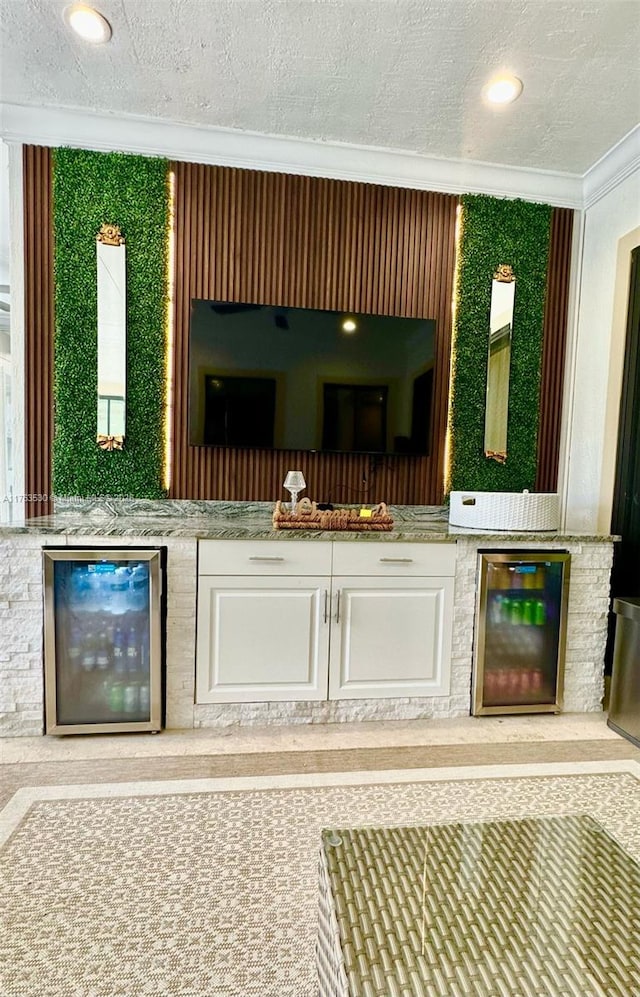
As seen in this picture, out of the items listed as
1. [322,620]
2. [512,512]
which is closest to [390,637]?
[322,620]

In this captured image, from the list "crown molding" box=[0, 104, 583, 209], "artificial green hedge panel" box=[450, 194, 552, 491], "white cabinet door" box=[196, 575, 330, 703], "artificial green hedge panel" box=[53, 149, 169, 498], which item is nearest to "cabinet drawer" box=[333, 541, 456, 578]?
"white cabinet door" box=[196, 575, 330, 703]

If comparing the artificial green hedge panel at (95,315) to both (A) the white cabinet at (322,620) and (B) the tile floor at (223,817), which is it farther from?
(B) the tile floor at (223,817)

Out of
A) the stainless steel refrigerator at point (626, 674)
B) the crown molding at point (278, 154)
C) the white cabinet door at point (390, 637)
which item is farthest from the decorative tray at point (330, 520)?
the crown molding at point (278, 154)

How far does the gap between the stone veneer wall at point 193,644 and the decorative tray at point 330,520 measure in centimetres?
40

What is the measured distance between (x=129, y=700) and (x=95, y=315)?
1.97 m

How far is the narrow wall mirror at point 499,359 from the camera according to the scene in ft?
10.4

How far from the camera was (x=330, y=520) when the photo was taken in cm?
252

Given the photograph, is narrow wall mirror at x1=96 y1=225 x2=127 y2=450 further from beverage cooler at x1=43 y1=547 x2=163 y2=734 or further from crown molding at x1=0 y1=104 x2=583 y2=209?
beverage cooler at x1=43 y1=547 x2=163 y2=734

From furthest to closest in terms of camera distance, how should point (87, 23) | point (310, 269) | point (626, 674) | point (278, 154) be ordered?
1. point (310, 269)
2. point (278, 154)
3. point (626, 674)
4. point (87, 23)

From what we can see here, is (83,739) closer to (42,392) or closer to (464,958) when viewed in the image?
(42,392)

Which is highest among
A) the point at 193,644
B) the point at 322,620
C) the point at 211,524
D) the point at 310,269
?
the point at 310,269

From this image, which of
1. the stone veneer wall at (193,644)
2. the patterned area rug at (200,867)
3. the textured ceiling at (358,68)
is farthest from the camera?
the stone veneer wall at (193,644)

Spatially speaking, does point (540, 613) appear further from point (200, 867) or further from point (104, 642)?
point (104, 642)

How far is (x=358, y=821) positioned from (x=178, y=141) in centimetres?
328
